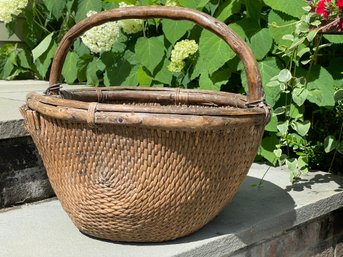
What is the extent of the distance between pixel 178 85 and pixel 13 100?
64 centimetres

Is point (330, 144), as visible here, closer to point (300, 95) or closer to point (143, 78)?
point (300, 95)

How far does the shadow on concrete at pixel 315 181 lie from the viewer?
6.30ft

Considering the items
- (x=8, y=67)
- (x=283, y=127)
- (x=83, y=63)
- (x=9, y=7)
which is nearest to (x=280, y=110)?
(x=283, y=127)

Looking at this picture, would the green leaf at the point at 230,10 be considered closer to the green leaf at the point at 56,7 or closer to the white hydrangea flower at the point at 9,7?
the green leaf at the point at 56,7

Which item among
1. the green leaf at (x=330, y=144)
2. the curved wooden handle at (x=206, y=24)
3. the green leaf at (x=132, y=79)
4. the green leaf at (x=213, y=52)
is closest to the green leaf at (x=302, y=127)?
the green leaf at (x=330, y=144)

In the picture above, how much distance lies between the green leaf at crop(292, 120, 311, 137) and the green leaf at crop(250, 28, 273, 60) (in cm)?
31

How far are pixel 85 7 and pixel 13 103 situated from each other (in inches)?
28.3

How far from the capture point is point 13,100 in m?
2.25

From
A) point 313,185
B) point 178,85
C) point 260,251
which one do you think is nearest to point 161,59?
point 178,85

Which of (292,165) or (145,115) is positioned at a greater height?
(145,115)

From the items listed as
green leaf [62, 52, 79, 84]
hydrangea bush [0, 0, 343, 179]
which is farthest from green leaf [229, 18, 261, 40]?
green leaf [62, 52, 79, 84]

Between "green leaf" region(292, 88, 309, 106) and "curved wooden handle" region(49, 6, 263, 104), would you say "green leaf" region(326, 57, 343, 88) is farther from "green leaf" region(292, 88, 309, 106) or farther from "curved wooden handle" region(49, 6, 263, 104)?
"curved wooden handle" region(49, 6, 263, 104)

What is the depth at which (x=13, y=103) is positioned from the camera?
2.14m

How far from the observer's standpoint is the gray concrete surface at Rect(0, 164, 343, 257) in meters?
1.37
